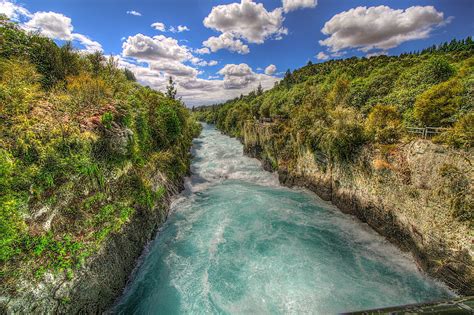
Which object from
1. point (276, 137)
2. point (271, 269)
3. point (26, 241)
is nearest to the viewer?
point (26, 241)

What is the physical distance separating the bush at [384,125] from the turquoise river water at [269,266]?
5.83 m

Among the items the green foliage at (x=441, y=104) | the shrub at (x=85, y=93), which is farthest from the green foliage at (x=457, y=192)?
the shrub at (x=85, y=93)

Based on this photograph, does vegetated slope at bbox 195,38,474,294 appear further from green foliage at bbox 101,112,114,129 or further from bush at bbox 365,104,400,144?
green foliage at bbox 101,112,114,129

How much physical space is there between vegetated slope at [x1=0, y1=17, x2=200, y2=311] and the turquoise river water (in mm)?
1720

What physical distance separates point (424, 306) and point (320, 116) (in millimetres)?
16222

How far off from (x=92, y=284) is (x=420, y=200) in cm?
1384

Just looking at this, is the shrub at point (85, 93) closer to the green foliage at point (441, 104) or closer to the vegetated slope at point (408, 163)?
the vegetated slope at point (408, 163)

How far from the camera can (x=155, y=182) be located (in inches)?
558

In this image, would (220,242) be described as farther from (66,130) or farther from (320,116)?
(320,116)

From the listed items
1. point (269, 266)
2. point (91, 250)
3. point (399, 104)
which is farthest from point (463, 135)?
point (91, 250)

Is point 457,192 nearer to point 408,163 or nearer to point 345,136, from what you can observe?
point 408,163

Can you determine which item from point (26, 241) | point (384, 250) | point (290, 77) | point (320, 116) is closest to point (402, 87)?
point (320, 116)

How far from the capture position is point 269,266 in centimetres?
1012

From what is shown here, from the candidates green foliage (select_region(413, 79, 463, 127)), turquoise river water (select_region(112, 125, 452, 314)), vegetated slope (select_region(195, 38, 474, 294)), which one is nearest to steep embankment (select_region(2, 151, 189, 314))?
turquoise river water (select_region(112, 125, 452, 314))
